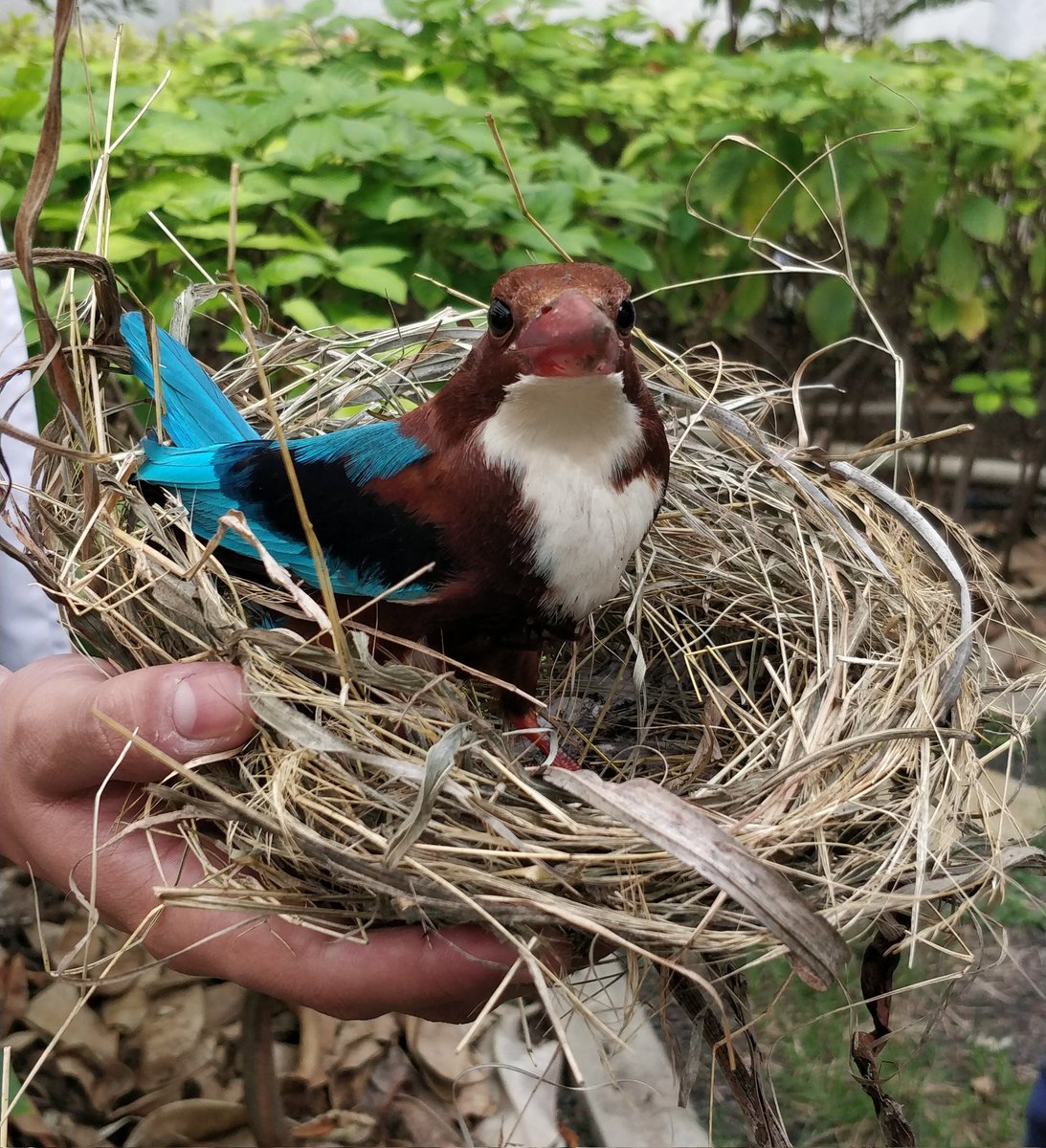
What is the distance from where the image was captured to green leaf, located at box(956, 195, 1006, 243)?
10.6 feet

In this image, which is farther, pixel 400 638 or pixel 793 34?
pixel 793 34

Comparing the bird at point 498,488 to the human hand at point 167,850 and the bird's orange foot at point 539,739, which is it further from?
the human hand at point 167,850

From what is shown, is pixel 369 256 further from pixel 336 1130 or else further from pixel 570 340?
pixel 336 1130

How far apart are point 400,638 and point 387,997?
16.7 inches

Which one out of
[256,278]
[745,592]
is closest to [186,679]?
[745,592]

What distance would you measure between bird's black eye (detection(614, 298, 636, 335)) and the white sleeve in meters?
1.11

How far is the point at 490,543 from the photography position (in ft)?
4.70

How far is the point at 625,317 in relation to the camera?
1.38 metres

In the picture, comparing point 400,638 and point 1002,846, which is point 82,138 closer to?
point 400,638

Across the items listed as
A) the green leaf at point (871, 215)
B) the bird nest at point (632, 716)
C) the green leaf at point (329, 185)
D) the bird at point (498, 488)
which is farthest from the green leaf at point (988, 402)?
the bird at point (498, 488)

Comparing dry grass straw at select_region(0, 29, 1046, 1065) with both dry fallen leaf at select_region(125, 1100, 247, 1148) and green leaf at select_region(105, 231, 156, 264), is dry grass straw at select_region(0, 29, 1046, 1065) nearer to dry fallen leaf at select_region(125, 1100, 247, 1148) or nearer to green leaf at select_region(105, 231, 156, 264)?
green leaf at select_region(105, 231, 156, 264)

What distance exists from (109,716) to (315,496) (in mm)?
402

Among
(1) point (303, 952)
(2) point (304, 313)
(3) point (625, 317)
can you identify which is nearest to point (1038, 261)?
(2) point (304, 313)

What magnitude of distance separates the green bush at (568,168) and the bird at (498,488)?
0.64 m
